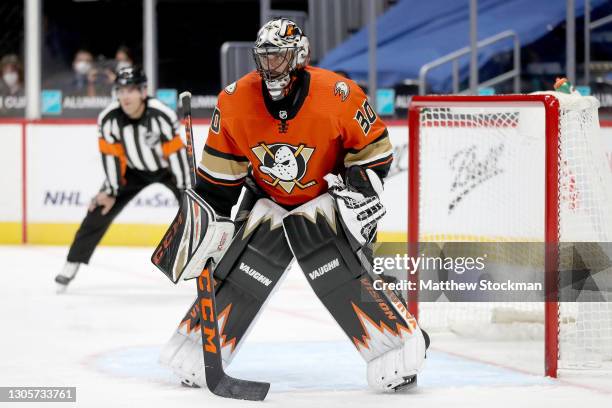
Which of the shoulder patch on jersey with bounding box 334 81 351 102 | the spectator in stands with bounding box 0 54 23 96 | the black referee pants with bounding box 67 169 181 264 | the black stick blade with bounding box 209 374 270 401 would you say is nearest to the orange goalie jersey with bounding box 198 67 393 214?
the shoulder patch on jersey with bounding box 334 81 351 102

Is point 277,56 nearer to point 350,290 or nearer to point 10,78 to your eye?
point 350,290

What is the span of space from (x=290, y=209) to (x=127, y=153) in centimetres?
284

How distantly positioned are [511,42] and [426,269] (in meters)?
5.61

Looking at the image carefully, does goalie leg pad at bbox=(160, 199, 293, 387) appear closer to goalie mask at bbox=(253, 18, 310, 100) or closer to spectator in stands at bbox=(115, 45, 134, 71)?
goalie mask at bbox=(253, 18, 310, 100)

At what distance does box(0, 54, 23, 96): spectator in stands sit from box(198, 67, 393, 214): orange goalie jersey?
7.19 m

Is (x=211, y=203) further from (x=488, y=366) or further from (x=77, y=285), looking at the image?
(x=77, y=285)

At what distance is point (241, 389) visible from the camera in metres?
3.75

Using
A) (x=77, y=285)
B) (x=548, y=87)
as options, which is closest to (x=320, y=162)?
(x=77, y=285)

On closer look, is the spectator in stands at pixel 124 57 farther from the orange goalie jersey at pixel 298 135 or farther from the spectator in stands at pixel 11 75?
the orange goalie jersey at pixel 298 135

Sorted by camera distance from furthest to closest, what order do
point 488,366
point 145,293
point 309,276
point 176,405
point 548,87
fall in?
point 548,87 → point 145,293 → point 488,366 → point 309,276 → point 176,405

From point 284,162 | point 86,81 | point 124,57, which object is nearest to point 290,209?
point 284,162

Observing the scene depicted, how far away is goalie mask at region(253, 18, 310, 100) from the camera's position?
146 inches

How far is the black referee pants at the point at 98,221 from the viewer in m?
6.62

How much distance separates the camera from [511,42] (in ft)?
32.5
